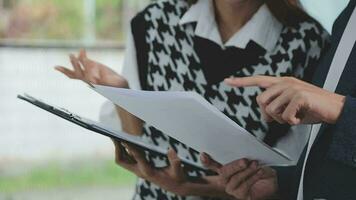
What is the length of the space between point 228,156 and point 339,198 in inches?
8.4

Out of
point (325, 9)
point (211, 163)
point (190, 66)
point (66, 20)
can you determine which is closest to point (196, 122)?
point (211, 163)

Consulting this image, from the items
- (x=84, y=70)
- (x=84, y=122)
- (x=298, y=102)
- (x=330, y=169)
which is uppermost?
(x=84, y=70)

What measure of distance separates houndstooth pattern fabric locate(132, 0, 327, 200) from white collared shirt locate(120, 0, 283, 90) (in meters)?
0.02

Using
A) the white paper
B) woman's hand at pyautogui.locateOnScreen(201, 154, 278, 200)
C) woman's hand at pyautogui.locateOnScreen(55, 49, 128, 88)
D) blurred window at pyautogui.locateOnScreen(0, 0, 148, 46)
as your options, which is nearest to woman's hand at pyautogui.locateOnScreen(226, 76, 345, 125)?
the white paper

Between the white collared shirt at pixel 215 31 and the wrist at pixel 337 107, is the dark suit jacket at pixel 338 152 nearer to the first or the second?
the wrist at pixel 337 107

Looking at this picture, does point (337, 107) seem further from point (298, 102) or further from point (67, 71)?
point (67, 71)

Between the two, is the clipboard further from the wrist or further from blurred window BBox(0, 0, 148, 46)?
blurred window BBox(0, 0, 148, 46)

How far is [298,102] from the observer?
26.9 inches

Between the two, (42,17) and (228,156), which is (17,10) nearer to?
(42,17)

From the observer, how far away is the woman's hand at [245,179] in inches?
38.0

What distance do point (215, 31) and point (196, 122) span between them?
14.4 inches

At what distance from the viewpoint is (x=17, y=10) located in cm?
244

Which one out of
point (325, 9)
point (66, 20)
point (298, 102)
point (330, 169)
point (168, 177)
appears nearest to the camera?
point (298, 102)

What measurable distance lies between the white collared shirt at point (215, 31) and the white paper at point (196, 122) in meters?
0.26
